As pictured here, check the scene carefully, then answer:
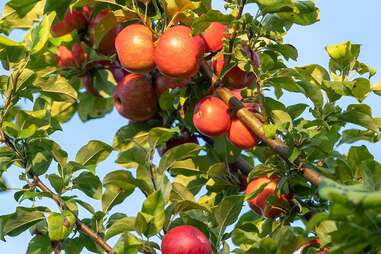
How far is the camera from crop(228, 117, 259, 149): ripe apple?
2.95m

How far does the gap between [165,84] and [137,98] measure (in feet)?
0.45

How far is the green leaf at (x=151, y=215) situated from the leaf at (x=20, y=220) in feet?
1.62

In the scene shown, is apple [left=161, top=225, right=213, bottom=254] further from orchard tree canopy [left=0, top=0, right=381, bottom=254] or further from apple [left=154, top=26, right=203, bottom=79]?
apple [left=154, top=26, right=203, bottom=79]

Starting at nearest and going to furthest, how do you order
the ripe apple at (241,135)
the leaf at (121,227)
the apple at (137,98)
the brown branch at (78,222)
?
the leaf at (121,227), the brown branch at (78,222), the ripe apple at (241,135), the apple at (137,98)

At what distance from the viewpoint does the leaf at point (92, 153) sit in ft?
10.2

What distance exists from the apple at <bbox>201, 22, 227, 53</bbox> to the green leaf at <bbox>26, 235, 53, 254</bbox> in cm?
98

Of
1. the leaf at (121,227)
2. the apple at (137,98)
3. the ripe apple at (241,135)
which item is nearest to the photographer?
the leaf at (121,227)

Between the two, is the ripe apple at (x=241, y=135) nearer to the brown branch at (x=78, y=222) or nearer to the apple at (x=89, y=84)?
the brown branch at (x=78, y=222)

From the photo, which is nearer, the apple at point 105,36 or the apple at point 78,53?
the apple at point 105,36

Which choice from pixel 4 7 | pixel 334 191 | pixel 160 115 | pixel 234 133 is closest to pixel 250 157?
pixel 160 115

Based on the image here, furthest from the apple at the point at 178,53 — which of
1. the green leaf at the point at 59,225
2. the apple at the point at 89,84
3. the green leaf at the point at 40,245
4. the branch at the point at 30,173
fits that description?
the apple at the point at 89,84

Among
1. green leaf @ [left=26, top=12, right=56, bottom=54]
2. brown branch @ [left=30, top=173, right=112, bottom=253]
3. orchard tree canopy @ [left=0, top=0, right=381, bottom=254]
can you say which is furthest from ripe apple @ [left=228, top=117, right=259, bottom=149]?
green leaf @ [left=26, top=12, right=56, bottom=54]

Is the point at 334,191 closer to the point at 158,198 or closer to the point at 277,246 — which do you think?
the point at 277,246

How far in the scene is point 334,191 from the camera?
1609mm
